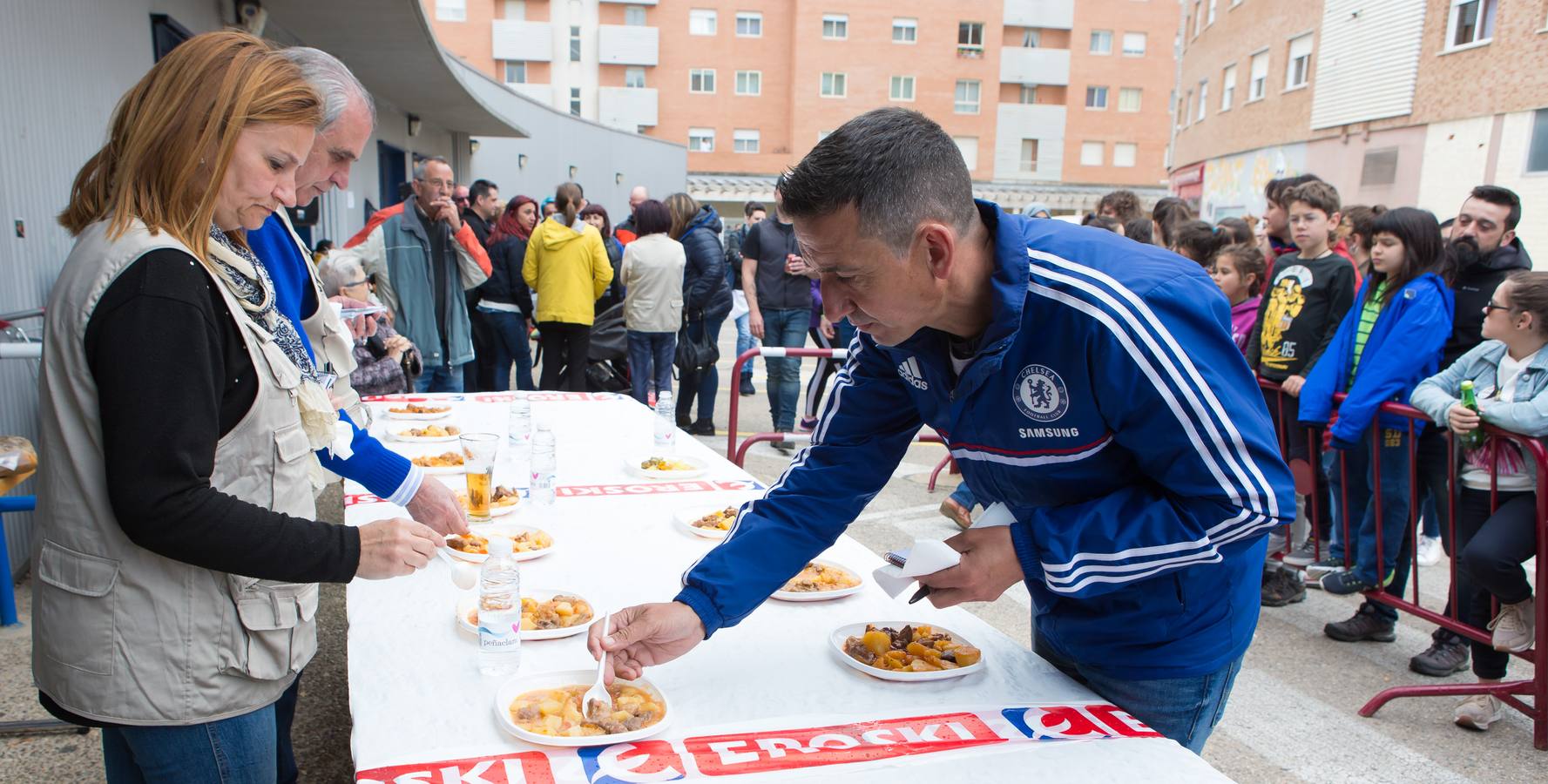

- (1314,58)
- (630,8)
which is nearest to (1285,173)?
(1314,58)

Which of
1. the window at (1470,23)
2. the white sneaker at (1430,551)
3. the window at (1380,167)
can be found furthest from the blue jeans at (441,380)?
the window at (1380,167)

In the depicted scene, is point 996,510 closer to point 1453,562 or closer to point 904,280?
point 904,280

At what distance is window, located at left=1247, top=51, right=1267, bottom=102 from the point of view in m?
22.5

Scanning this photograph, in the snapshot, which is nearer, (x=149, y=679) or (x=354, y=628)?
(x=149, y=679)

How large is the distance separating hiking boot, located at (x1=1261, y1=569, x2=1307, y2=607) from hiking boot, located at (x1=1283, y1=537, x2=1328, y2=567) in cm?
8

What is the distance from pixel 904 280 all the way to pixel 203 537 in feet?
3.73

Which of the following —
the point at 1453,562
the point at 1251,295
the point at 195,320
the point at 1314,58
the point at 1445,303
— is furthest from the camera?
the point at 1314,58

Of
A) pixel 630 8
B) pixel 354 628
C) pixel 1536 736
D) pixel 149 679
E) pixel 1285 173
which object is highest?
pixel 630 8

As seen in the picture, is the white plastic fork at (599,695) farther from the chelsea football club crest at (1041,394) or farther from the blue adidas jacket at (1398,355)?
the blue adidas jacket at (1398,355)

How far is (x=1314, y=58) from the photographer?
19.9m

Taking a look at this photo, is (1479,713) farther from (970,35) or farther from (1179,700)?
(970,35)

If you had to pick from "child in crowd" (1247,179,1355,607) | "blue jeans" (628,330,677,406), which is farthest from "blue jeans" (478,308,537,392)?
"child in crowd" (1247,179,1355,607)

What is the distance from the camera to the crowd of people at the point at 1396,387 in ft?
11.8

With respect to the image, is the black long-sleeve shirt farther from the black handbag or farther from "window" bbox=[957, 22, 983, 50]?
"window" bbox=[957, 22, 983, 50]
